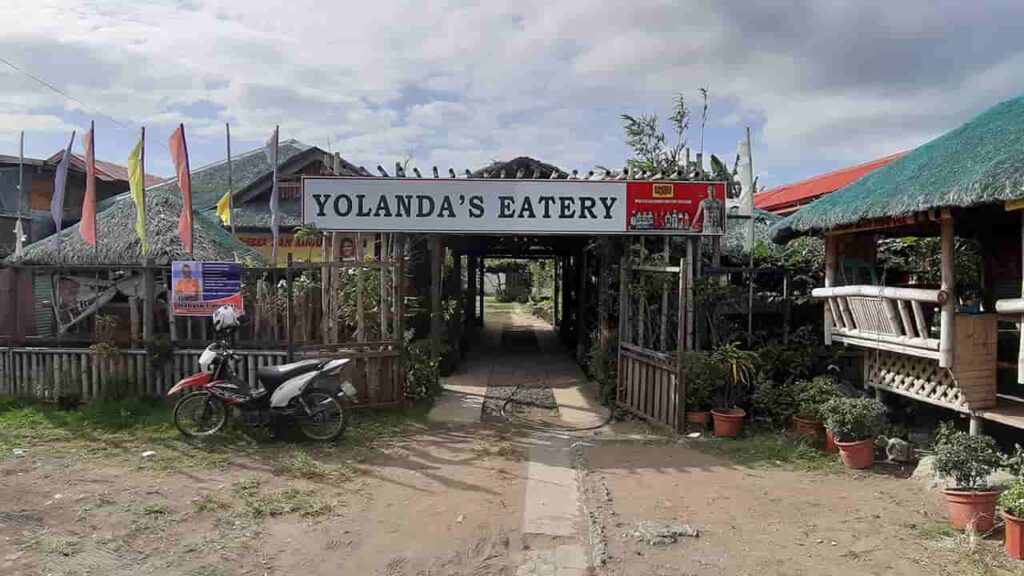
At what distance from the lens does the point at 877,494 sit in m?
5.70

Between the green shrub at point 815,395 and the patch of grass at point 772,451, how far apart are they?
0.31 metres

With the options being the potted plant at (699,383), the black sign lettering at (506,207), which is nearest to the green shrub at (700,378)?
the potted plant at (699,383)

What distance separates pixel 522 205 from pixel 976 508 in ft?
17.1

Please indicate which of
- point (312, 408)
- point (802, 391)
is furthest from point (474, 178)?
point (802, 391)

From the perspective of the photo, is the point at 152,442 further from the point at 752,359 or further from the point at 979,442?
the point at 979,442

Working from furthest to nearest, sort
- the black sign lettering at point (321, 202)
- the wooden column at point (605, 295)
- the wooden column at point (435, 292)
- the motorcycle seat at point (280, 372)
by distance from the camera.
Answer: the wooden column at point (435, 292)
the wooden column at point (605, 295)
the black sign lettering at point (321, 202)
the motorcycle seat at point (280, 372)

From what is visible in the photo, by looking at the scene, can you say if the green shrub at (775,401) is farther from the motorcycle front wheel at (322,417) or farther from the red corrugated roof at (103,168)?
the red corrugated roof at (103,168)

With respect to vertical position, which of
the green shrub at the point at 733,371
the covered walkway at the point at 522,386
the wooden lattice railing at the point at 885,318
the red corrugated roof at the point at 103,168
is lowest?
the covered walkway at the point at 522,386

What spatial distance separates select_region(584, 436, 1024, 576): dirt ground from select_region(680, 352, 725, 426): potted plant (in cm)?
89

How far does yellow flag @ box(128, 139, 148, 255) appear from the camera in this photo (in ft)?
28.4

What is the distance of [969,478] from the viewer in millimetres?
4887

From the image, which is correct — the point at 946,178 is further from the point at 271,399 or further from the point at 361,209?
the point at 271,399

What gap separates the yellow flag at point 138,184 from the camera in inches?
341

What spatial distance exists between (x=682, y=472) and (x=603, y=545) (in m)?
1.98
